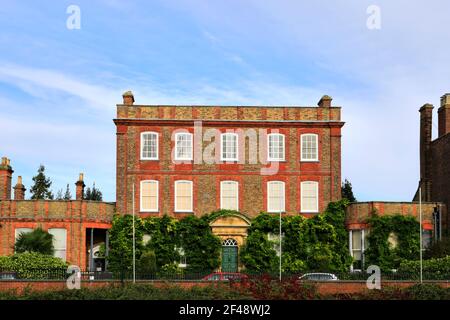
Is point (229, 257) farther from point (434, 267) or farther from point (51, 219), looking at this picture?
point (434, 267)

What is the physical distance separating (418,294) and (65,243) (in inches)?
849

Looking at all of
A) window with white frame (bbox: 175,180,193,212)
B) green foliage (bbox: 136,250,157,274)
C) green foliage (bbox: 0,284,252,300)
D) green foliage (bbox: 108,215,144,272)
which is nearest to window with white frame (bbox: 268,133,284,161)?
window with white frame (bbox: 175,180,193,212)

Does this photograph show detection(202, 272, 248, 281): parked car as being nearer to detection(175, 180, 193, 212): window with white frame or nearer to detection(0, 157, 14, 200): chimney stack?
detection(175, 180, 193, 212): window with white frame

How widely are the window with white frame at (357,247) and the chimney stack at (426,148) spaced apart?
7.26 m

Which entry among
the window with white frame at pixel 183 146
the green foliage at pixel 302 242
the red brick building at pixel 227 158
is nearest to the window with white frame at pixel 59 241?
the red brick building at pixel 227 158

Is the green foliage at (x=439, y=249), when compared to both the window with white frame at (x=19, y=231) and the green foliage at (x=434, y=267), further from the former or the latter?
the window with white frame at (x=19, y=231)

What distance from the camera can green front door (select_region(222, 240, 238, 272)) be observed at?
43.5 metres

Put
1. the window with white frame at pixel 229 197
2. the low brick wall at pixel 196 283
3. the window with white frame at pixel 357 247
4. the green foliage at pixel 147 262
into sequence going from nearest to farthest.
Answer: the low brick wall at pixel 196 283 < the green foliage at pixel 147 262 < the window with white frame at pixel 357 247 < the window with white frame at pixel 229 197

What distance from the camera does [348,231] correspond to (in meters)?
44.1

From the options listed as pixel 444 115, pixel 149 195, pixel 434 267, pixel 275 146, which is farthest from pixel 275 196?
pixel 444 115

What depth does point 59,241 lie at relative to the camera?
140ft

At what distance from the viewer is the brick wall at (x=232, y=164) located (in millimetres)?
44375
